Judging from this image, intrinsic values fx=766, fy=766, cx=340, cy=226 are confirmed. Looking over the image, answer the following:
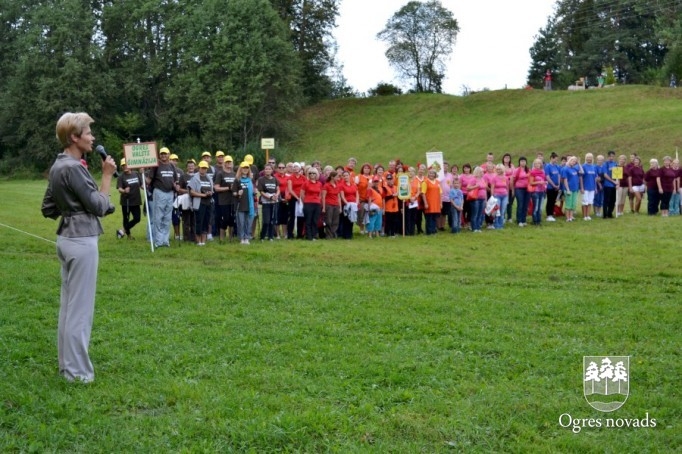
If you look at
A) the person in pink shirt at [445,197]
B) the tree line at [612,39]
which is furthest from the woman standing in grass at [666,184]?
the tree line at [612,39]

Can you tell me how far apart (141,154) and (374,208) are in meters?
6.33

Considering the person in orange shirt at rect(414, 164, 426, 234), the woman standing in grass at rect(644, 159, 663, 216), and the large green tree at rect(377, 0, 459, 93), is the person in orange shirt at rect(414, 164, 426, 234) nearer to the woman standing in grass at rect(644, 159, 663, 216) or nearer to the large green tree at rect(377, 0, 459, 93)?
the woman standing in grass at rect(644, 159, 663, 216)

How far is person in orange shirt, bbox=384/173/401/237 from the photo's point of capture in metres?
19.9

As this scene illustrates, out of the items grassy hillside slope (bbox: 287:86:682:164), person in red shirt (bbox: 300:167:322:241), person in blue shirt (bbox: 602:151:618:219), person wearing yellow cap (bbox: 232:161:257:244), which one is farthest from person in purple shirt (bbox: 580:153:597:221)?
grassy hillside slope (bbox: 287:86:682:164)

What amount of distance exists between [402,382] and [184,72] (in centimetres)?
5658

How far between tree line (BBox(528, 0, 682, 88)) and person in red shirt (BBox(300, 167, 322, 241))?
55086mm

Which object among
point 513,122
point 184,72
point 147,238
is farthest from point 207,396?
point 184,72

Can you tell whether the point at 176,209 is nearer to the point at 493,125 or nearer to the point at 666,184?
the point at 666,184

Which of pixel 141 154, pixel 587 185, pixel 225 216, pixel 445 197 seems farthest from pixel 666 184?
pixel 141 154

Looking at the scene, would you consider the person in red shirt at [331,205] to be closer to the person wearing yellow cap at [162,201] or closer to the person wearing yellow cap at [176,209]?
the person wearing yellow cap at [176,209]

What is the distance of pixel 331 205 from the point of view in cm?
1938

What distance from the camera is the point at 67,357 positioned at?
6.65 meters

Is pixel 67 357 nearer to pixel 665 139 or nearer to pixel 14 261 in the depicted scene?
pixel 14 261

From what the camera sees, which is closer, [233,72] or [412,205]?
[412,205]
